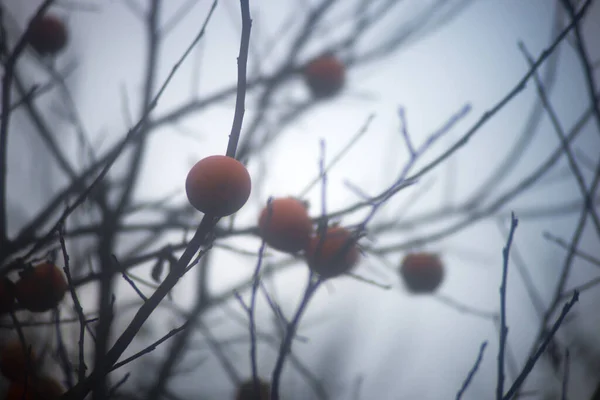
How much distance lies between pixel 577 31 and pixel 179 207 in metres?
2.88

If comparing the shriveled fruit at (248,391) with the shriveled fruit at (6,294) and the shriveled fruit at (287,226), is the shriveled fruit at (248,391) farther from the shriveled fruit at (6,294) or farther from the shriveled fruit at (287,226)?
the shriveled fruit at (6,294)

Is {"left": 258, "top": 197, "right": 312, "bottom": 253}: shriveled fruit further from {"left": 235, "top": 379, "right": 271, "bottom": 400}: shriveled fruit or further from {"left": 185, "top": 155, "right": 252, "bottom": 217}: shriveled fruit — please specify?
{"left": 235, "top": 379, "right": 271, "bottom": 400}: shriveled fruit

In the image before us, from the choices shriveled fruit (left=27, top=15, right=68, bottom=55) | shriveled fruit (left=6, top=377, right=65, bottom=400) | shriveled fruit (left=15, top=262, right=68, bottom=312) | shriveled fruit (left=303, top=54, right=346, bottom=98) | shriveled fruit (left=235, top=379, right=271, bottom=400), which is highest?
shriveled fruit (left=27, top=15, right=68, bottom=55)

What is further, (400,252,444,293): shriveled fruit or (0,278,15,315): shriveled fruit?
(400,252,444,293): shriveled fruit

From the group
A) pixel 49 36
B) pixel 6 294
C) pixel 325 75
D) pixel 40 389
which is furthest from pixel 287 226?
pixel 49 36

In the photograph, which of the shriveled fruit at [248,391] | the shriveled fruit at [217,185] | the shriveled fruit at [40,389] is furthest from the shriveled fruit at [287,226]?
the shriveled fruit at [40,389]

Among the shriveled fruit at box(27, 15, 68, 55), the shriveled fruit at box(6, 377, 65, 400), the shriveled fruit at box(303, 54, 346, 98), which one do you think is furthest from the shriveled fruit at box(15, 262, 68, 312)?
the shriveled fruit at box(303, 54, 346, 98)

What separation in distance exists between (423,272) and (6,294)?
6.20 feet

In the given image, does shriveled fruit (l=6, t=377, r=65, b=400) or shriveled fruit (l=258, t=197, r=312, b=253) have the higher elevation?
shriveled fruit (l=258, t=197, r=312, b=253)

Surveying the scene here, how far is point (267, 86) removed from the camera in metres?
2.93

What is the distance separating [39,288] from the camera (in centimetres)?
134

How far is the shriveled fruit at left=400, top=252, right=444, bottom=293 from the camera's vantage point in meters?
2.16

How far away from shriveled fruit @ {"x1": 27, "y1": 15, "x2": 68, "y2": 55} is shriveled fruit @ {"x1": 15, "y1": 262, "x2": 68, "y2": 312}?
1.80m

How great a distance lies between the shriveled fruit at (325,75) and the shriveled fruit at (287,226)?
1.53 metres
